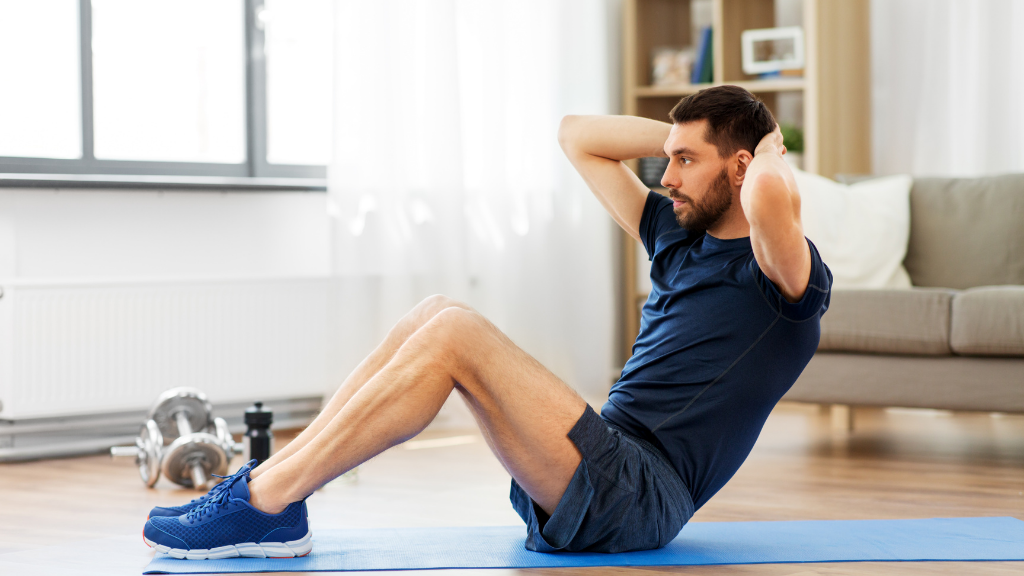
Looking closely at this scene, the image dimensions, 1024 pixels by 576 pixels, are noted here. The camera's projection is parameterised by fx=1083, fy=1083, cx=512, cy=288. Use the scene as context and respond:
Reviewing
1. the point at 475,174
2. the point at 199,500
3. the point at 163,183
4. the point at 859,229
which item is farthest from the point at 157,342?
the point at 859,229

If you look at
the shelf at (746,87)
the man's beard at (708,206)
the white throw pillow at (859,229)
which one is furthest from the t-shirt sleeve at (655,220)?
the shelf at (746,87)

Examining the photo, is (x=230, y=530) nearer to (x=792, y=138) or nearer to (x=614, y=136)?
(x=614, y=136)

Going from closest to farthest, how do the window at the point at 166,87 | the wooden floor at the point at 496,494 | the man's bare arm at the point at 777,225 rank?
1. the man's bare arm at the point at 777,225
2. the wooden floor at the point at 496,494
3. the window at the point at 166,87

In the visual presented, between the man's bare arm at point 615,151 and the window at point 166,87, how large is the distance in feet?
5.48

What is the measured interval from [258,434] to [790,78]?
2.58 metres

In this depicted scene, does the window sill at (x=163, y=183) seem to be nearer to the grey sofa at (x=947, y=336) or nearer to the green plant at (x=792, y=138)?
the green plant at (x=792, y=138)

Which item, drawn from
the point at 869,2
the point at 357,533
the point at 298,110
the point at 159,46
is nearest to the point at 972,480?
the point at 357,533

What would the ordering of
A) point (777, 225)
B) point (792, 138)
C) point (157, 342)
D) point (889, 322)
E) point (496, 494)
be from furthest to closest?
point (792, 138) < point (157, 342) < point (889, 322) < point (496, 494) < point (777, 225)

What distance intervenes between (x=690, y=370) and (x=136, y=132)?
99.5 inches

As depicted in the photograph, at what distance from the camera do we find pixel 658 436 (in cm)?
185

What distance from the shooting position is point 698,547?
2.02 m

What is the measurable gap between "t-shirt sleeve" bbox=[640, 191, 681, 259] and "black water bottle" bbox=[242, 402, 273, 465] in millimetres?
1089

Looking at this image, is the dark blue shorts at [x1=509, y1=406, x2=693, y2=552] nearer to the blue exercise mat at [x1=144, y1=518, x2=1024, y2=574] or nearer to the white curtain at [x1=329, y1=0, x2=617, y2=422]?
the blue exercise mat at [x1=144, y1=518, x2=1024, y2=574]

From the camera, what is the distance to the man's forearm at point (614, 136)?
2.14m
